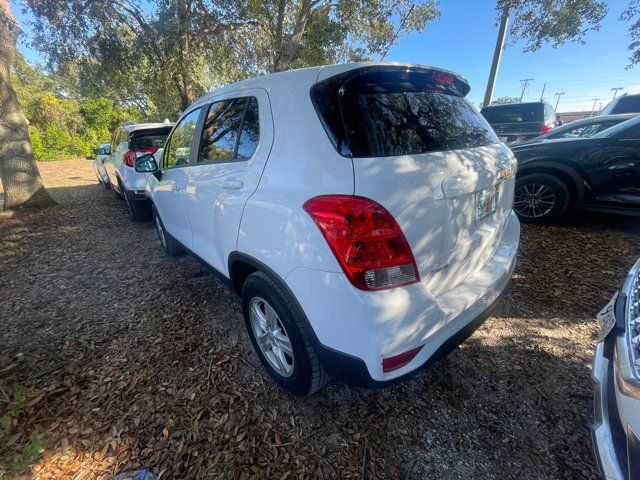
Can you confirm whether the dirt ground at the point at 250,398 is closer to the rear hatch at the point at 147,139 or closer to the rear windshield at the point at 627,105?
the rear hatch at the point at 147,139

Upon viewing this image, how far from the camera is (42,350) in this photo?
247 centimetres

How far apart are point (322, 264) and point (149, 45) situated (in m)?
11.4

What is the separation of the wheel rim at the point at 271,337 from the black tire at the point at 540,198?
437cm

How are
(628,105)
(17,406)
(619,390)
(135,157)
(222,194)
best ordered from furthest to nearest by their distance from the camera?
(628,105)
(135,157)
(222,194)
(17,406)
(619,390)

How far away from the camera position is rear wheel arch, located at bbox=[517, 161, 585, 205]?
13.3 ft

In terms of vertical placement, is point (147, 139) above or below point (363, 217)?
above

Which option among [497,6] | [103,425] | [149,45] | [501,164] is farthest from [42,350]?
[497,6]

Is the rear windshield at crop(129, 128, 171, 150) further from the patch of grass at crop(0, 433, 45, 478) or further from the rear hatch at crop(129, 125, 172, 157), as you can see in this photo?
the patch of grass at crop(0, 433, 45, 478)

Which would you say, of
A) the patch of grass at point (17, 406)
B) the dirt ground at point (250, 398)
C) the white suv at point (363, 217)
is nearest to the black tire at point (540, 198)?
the dirt ground at point (250, 398)

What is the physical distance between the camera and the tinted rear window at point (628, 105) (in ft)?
24.7

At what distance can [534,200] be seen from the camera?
14.6 feet

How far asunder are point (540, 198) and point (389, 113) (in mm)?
4132

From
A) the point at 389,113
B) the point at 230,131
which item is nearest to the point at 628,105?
the point at 389,113

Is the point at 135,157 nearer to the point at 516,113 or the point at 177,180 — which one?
the point at 177,180
